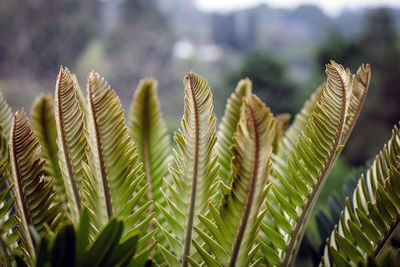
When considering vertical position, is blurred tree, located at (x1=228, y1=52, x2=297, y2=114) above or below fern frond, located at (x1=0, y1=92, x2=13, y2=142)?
above

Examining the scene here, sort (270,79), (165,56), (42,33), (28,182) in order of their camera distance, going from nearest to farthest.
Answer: (28,182)
(270,79)
(42,33)
(165,56)

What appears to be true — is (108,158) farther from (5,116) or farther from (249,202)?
(5,116)

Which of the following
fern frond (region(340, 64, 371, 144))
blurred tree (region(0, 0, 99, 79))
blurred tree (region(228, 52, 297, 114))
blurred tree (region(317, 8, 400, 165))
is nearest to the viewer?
fern frond (region(340, 64, 371, 144))

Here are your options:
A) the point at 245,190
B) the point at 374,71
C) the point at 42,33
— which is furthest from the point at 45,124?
the point at 42,33

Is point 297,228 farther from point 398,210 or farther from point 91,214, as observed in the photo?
point 91,214

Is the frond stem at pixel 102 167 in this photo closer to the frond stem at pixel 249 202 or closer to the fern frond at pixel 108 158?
the fern frond at pixel 108 158

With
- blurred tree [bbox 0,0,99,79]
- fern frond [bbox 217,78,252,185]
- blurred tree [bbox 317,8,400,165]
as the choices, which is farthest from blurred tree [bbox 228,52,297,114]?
fern frond [bbox 217,78,252,185]

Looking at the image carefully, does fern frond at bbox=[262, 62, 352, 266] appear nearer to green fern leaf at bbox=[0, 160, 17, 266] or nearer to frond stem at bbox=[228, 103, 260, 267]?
frond stem at bbox=[228, 103, 260, 267]
